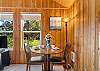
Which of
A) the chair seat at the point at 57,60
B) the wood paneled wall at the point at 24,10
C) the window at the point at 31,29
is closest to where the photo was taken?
the chair seat at the point at 57,60

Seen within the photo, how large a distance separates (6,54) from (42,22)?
77.2 inches

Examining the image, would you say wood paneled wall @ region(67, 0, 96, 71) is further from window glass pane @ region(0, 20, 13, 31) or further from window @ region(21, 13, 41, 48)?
window glass pane @ region(0, 20, 13, 31)

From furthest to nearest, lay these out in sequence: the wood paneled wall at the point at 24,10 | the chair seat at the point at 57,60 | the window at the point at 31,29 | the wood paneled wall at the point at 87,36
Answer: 1. the window at the point at 31,29
2. the wood paneled wall at the point at 24,10
3. the chair seat at the point at 57,60
4. the wood paneled wall at the point at 87,36

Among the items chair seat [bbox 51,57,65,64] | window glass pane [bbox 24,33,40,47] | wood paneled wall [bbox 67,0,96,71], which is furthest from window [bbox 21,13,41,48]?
wood paneled wall [bbox 67,0,96,71]

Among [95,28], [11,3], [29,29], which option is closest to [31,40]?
[29,29]

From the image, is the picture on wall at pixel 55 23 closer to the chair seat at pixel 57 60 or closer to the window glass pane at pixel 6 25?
the window glass pane at pixel 6 25

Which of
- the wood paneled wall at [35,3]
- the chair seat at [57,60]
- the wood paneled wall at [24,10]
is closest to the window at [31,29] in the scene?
the wood paneled wall at [24,10]

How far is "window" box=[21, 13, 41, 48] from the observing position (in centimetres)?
838

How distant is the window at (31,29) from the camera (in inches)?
330

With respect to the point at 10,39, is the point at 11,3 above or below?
above

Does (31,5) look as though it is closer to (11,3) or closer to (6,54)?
(11,3)

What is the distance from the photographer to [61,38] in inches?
330

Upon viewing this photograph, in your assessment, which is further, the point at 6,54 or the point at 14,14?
the point at 14,14

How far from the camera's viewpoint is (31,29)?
849cm
